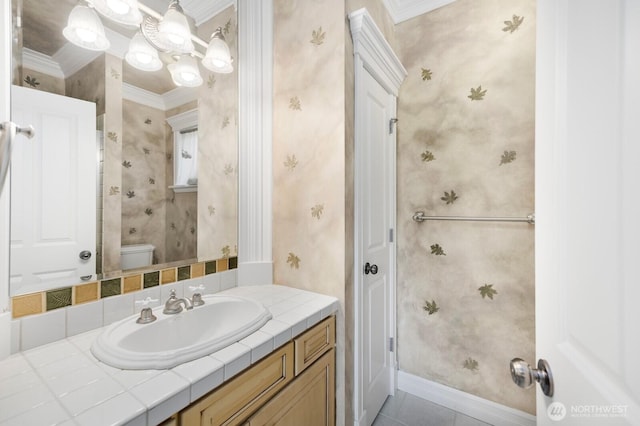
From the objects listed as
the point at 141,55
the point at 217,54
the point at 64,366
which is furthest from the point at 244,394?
the point at 217,54

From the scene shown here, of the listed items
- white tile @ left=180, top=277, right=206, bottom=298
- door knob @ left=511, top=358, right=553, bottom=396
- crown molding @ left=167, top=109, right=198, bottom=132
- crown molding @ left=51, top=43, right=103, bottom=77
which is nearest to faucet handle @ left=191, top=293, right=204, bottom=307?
white tile @ left=180, top=277, right=206, bottom=298

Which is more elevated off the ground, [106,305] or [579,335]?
[579,335]

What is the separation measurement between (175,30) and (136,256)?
3.03 ft

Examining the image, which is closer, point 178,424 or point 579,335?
point 579,335

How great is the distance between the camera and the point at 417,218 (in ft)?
5.64

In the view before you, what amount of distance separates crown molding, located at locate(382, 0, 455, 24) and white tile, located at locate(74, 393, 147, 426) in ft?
7.08

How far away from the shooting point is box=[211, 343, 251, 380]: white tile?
2.37 feet

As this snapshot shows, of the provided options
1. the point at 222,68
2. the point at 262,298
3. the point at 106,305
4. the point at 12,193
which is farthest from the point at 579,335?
the point at 222,68

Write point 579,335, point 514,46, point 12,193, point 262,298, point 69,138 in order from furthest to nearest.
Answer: point 514,46
point 262,298
point 69,138
point 12,193
point 579,335

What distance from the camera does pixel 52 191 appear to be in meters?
0.86

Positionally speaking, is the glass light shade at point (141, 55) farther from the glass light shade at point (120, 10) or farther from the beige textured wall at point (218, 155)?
the beige textured wall at point (218, 155)

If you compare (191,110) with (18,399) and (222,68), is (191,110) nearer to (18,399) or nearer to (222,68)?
(222,68)

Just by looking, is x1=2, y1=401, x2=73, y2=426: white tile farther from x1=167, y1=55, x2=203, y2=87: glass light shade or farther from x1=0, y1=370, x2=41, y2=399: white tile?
x1=167, y1=55, x2=203, y2=87: glass light shade

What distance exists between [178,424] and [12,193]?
80 centimetres
